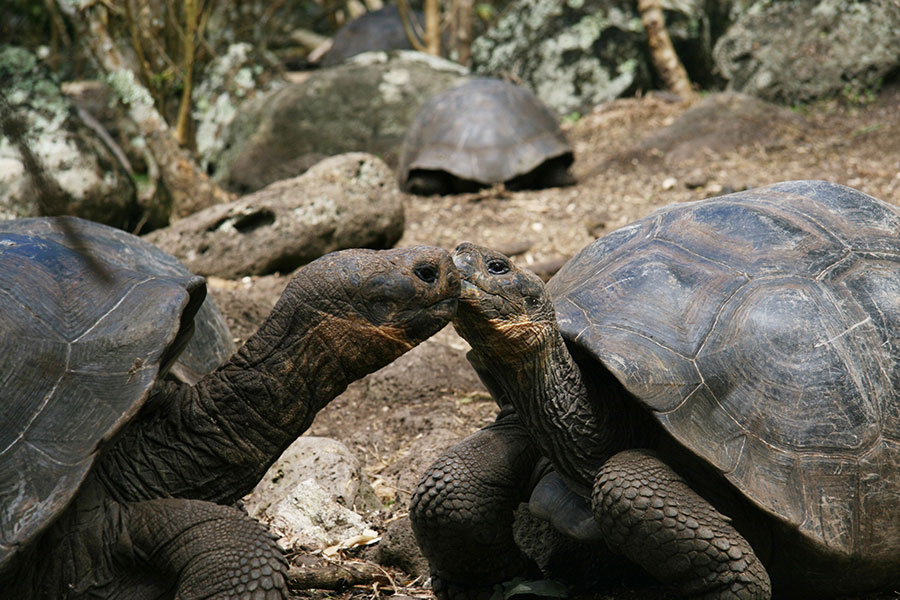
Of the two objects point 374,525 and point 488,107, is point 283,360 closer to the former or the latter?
point 374,525

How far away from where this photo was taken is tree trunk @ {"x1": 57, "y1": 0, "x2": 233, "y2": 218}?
7.51 meters

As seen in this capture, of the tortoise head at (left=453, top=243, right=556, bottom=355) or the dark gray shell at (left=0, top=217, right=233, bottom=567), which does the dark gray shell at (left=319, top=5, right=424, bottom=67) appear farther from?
the tortoise head at (left=453, top=243, right=556, bottom=355)

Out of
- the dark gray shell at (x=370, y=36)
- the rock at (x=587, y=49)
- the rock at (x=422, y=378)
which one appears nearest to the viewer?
the rock at (x=422, y=378)

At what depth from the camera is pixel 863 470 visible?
2.44 m

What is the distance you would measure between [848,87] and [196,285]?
719 centimetres

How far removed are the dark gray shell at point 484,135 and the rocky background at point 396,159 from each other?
364 mm

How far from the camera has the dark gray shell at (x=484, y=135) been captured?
839cm

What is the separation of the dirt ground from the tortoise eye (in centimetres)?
128

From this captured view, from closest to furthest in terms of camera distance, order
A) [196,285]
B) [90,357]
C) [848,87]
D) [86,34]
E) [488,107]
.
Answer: [90,357], [196,285], [86,34], [848,87], [488,107]

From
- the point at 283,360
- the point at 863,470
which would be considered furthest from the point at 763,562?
the point at 283,360

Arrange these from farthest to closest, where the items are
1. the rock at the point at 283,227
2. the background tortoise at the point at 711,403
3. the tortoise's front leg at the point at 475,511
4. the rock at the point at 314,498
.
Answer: the rock at the point at 283,227 → the rock at the point at 314,498 → the tortoise's front leg at the point at 475,511 → the background tortoise at the point at 711,403

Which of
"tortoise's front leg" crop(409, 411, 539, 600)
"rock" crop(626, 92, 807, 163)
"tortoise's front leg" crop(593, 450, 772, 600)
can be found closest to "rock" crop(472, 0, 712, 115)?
"rock" crop(626, 92, 807, 163)

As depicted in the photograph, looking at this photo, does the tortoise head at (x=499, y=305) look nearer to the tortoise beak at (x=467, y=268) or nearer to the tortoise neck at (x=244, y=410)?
the tortoise beak at (x=467, y=268)

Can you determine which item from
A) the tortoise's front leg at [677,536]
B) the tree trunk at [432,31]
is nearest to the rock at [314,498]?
the tortoise's front leg at [677,536]
